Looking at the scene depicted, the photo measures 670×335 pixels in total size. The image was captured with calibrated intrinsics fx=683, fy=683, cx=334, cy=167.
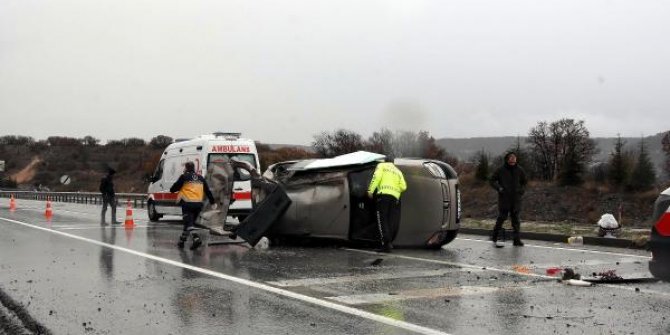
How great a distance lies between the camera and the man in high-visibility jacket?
1120 cm

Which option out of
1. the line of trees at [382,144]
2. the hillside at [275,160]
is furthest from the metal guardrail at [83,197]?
the line of trees at [382,144]

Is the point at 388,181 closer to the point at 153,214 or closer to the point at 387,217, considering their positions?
the point at 387,217

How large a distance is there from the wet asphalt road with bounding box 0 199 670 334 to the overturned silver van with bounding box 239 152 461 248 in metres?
0.35

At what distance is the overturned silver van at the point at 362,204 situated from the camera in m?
11.8

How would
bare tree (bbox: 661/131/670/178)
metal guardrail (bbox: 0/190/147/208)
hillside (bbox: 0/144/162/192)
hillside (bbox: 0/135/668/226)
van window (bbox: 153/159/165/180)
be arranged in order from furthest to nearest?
1. hillside (bbox: 0/144/162/192)
2. metal guardrail (bbox: 0/190/147/208)
3. bare tree (bbox: 661/131/670/178)
4. hillside (bbox: 0/135/668/226)
5. van window (bbox: 153/159/165/180)

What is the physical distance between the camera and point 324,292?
7.46 meters

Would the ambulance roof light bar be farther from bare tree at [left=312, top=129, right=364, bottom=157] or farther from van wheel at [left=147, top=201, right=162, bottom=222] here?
bare tree at [left=312, top=129, right=364, bottom=157]

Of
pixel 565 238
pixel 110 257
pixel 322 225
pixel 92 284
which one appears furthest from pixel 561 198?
pixel 92 284

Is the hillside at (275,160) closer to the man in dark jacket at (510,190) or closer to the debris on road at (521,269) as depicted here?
the man in dark jacket at (510,190)

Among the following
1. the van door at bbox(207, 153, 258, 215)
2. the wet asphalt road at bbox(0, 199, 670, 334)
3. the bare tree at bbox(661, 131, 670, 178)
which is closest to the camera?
the wet asphalt road at bbox(0, 199, 670, 334)

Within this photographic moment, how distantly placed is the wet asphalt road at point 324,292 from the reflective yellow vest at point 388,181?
1053 mm

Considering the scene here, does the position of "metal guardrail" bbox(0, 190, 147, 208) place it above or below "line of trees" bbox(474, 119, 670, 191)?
below

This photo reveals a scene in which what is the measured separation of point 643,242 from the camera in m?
12.7

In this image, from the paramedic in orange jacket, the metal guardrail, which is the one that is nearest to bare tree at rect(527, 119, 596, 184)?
the metal guardrail
